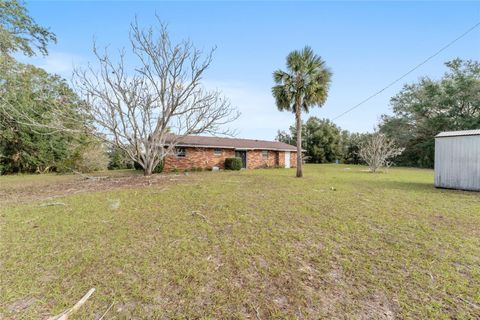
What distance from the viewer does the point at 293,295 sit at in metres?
2.32

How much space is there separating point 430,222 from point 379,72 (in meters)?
9.50

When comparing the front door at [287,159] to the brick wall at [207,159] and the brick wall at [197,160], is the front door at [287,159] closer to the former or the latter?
the brick wall at [207,159]

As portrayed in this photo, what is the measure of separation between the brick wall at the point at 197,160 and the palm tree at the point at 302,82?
8.20m

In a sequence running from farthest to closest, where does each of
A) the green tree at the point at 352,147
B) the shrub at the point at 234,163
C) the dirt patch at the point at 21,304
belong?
1. the green tree at the point at 352,147
2. the shrub at the point at 234,163
3. the dirt patch at the point at 21,304

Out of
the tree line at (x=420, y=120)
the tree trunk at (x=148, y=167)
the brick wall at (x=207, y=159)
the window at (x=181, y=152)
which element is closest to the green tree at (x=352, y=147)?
the tree line at (x=420, y=120)

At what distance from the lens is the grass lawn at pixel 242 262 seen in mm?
2166

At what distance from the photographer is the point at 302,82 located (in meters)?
11.7

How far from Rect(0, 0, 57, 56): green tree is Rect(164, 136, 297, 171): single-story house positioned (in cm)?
862

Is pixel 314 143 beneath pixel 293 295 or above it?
above

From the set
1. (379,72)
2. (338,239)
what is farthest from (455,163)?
A: (338,239)

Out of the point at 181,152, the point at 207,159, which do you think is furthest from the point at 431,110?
the point at 181,152

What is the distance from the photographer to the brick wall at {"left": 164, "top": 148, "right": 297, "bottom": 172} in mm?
16750

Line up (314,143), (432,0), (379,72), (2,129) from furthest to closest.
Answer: (314,143) < (2,129) < (379,72) < (432,0)

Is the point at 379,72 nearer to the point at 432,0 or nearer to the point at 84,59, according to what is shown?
the point at 432,0
